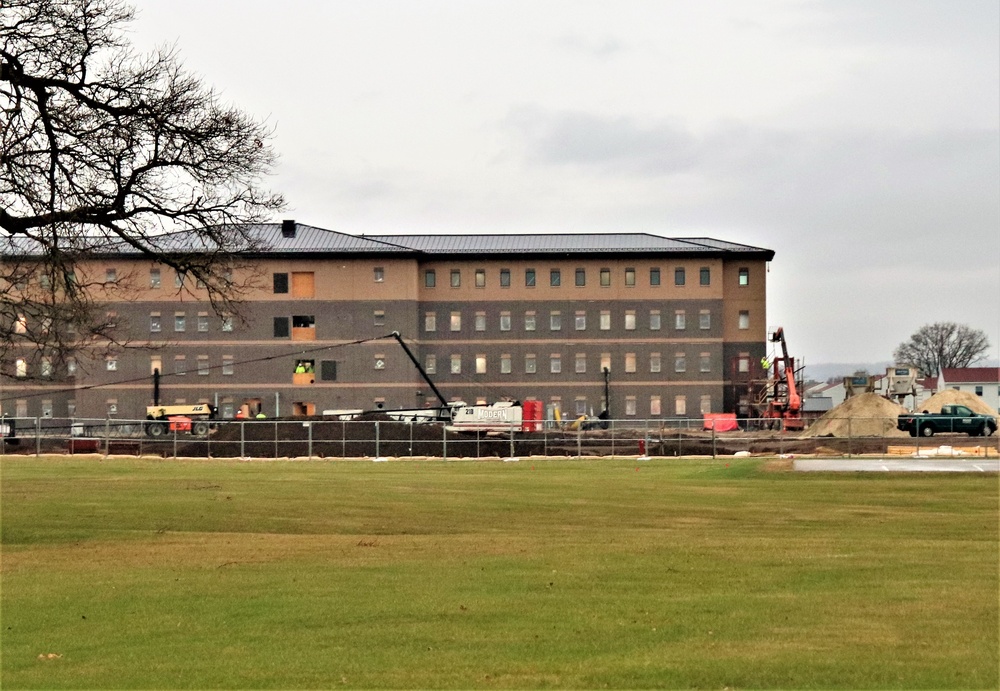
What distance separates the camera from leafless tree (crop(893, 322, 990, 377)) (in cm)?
19050

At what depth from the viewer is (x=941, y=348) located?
632 ft

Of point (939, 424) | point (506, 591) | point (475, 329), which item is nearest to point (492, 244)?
point (475, 329)

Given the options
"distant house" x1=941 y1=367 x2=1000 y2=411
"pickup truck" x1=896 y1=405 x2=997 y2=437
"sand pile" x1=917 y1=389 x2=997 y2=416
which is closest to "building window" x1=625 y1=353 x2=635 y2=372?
"sand pile" x1=917 y1=389 x2=997 y2=416

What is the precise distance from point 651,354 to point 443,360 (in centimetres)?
1791

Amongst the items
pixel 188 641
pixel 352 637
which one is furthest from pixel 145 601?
pixel 352 637

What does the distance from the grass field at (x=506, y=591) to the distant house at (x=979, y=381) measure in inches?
5941

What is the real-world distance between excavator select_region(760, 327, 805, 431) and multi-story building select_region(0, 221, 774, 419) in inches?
223

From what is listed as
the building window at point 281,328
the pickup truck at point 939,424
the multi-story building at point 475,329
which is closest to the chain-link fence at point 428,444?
the pickup truck at point 939,424

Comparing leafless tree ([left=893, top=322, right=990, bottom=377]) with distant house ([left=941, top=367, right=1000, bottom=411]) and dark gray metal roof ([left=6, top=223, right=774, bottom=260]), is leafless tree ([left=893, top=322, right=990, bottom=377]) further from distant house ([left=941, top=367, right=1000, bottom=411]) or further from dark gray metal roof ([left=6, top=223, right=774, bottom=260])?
dark gray metal roof ([left=6, top=223, right=774, bottom=260])

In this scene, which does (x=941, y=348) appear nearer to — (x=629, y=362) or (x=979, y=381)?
(x=979, y=381)

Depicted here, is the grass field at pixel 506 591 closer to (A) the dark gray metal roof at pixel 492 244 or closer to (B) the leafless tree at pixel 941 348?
(A) the dark gray metal roof at pixel 492 244

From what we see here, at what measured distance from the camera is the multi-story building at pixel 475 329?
10956 cm

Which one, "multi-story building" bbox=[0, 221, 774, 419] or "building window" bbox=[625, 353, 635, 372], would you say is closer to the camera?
"multi-story building" bbox=[0, 221, 774, 419]

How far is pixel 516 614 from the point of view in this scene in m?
15.1
